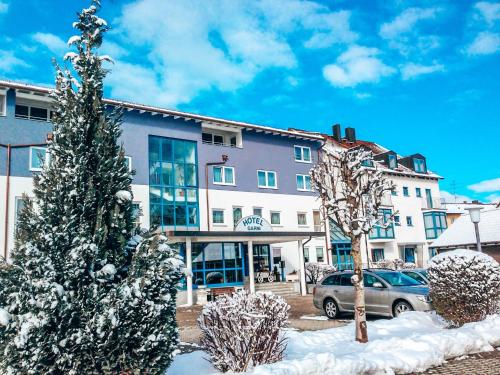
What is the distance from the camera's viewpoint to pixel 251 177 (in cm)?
3100

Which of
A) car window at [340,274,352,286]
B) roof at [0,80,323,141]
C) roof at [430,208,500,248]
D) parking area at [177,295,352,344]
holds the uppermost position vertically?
roof at [0,80,323,141]

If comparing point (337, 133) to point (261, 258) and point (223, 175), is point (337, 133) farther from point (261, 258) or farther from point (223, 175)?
point (261, 258)

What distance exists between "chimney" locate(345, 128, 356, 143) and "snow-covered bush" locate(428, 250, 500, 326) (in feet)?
119

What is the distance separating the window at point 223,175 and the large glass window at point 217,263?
13.9 ft

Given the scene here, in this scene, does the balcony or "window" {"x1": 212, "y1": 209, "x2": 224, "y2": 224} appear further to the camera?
the balcony

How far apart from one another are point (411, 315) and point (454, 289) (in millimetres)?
1665

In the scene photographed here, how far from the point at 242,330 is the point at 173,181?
68.7ft

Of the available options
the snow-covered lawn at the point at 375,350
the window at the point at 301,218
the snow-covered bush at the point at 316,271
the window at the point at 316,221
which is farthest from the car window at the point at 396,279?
the window at the point at 316,221

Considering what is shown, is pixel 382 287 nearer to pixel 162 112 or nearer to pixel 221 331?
pixel 221 331

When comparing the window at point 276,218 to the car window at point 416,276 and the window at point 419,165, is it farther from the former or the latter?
the window at point 419,165

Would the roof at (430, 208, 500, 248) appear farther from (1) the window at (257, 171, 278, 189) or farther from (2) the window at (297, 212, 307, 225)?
(1) the window at (257, 171, 278, 189)

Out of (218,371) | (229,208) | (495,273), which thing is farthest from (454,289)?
(229,208)

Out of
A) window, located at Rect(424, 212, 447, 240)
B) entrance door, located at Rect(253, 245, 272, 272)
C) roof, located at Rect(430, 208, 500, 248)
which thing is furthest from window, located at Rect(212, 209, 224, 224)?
window, located at Rect(424, 212, 447, 240)

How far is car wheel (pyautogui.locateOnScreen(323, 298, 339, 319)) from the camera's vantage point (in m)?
15.5
